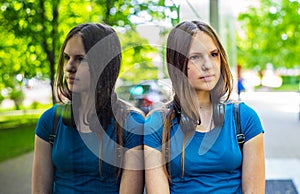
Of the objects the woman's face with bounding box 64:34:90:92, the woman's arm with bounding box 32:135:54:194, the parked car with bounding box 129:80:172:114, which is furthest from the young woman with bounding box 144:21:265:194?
the parked car with bounding box 129:80:172:114

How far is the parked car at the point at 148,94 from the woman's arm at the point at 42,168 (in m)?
0.67

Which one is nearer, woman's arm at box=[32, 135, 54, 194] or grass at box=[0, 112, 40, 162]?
woman's arm at box=[32, 135, 54, 194]

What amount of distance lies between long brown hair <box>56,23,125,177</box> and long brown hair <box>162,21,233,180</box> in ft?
0.59

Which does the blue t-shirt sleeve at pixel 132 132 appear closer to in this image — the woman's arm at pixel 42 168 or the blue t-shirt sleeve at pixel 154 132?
the blue t-shirt sleeve at pixel 154 132

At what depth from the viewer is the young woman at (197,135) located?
1399 millimetres

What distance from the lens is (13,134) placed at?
1.96 m

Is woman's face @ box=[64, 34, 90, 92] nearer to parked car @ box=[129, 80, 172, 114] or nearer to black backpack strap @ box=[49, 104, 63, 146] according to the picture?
black backpack strap @ box=[49, 104, 63, 146]

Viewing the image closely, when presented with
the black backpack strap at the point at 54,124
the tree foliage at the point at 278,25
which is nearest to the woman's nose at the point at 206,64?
the black backpack strap at the point at 54,124

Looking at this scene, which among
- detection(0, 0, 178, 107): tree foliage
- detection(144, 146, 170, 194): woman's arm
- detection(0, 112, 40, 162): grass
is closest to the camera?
detection(144, 146, 170, 194): woman's arm

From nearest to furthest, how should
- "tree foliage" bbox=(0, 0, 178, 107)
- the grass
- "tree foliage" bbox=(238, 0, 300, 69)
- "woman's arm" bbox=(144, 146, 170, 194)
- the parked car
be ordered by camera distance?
"woman's arm" bbox=(144, 146, 170, 194)
"tree foliage" bbox=(0, 0, 178, 107)
the grass
the parked car
"tree foliage" bbox=(238, 0, 300, 69)

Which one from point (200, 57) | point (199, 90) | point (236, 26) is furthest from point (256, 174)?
point (236, 26)

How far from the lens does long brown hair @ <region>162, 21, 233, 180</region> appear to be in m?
1.42

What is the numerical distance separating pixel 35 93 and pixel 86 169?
2.23 ft

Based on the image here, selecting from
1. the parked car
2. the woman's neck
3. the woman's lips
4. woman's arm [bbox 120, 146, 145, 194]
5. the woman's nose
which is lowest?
woman's arm [bbox 120, 146, 145, 194]
